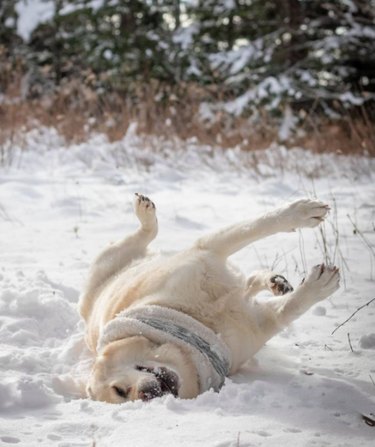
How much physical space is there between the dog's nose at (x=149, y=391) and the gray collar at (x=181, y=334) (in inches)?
8.8

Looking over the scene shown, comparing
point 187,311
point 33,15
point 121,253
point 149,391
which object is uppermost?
point 33,15

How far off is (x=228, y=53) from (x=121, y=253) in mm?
8417

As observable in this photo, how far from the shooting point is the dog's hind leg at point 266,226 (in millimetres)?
2994

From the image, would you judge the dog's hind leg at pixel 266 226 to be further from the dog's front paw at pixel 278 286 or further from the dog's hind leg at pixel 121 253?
the dog's hind leg at pixel 121 253

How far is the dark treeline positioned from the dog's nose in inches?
333

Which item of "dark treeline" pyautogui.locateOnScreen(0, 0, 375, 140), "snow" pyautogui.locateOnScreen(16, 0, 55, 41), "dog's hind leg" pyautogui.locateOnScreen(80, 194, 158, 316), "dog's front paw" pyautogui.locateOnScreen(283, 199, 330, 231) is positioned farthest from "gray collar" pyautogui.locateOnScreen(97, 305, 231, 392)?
"snow" pyautogui.locateOnScreen(16, 0, 55, 41)

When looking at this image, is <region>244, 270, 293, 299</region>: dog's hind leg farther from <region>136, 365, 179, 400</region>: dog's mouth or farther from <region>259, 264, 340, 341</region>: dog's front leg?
<region>136, 365, 179, 400</region>: dog's mouth

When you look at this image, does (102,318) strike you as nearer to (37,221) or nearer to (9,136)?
(37,221)

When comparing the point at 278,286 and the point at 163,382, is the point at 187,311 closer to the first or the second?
the point at 163,382

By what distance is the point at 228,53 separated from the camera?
11.3 meters

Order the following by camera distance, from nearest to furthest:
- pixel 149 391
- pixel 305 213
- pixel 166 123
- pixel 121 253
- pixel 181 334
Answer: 1. pixel 149 391
2. pixel 181 334
3. pixel 305 213
4. pixel 121 253
5. pixel 166 123

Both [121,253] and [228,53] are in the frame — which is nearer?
[121,253]

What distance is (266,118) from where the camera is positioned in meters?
9.92

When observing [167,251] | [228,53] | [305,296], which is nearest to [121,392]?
[305,296]
